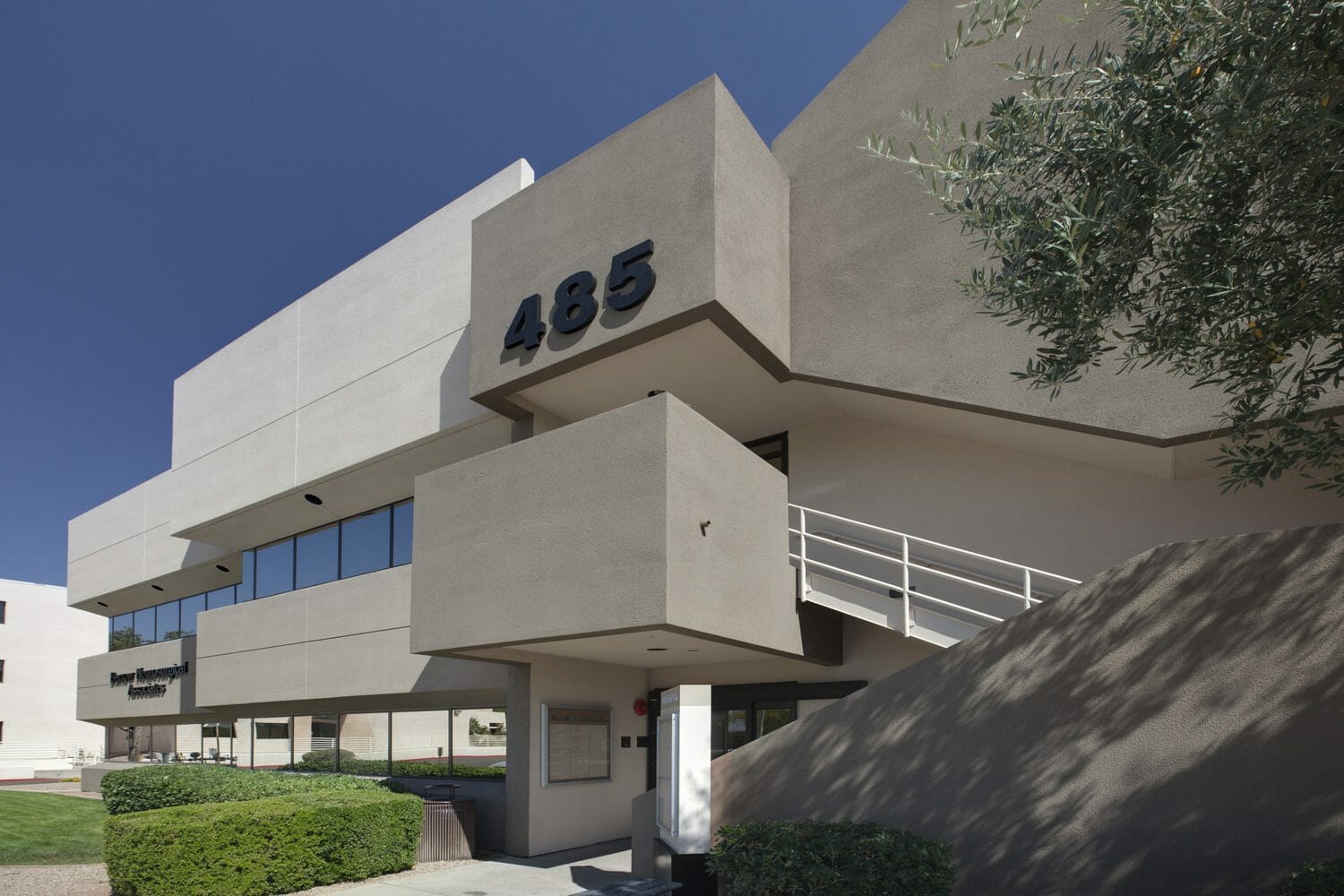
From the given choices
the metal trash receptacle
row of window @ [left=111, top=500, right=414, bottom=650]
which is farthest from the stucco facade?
the metal trash receptacle

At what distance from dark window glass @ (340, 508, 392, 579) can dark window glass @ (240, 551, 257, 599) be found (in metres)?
4.68

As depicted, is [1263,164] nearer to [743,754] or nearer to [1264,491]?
[1264,491]

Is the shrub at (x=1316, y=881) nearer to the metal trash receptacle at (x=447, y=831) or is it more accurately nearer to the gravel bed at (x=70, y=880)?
the gravel bed at (x=70, y=880)

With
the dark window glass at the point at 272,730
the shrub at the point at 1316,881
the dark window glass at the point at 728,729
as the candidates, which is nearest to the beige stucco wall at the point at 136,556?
the dark window glass at the point at 272,730

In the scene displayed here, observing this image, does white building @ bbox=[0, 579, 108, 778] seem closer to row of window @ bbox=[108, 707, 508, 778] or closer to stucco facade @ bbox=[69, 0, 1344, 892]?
row of window @ bbox=[108, 707, 508, 778]

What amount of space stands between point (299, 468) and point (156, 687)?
11894 millimetres

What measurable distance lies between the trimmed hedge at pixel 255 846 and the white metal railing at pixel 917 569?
7.02m

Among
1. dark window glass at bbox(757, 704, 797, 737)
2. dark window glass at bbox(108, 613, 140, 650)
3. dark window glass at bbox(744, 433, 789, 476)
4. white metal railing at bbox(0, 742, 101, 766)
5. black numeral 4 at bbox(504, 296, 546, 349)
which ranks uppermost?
black numeral 4 at bbox(504, 296, 546, 349)

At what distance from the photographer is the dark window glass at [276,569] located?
74.1 feet

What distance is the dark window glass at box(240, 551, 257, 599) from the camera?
78.9 ft

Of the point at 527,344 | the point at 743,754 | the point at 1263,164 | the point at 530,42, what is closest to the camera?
the point at 1263,164

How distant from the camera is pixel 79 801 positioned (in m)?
27.1

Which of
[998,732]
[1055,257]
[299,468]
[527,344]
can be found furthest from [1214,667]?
[299,468]

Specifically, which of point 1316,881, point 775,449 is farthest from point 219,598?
point 1316,881
